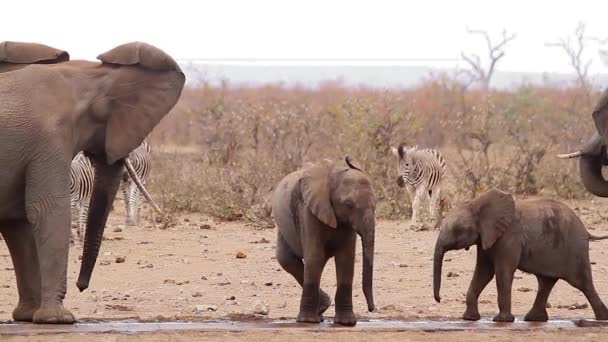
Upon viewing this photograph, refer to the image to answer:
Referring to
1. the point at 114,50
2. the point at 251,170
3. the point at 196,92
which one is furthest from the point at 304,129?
the point at 196,92

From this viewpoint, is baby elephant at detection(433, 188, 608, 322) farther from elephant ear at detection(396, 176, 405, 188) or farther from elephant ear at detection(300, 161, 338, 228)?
elephant ear at detection(396, 176, 405, 188)

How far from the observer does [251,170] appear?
1933cm

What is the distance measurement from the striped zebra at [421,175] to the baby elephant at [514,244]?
343 inches

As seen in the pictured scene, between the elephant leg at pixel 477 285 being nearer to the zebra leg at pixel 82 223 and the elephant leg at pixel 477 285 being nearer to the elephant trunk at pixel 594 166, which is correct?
the elephant trunk at pixel 594 166

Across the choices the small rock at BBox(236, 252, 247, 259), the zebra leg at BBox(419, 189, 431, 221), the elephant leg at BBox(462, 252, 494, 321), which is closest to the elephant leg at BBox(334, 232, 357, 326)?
the elephant leg at BBox(462, 252, 494, 321)

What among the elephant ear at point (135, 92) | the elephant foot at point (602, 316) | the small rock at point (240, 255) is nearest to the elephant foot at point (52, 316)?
the elephant ear at point (135, 92)

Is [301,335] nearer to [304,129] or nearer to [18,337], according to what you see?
[18,337]

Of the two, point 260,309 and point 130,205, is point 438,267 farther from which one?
point 130,205

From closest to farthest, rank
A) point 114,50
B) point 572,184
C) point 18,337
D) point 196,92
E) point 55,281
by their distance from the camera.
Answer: point 18,337 → point 55,281 → point 114,50 → point 572,184 → point 196,92

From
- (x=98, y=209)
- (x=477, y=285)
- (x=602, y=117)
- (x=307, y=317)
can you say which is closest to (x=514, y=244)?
(x=477, y=285)

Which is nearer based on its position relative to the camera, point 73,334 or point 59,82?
point 73,334

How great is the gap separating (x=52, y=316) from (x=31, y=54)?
1854 millimetres

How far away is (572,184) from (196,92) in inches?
1288

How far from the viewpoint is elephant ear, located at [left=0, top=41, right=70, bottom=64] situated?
9.70 m
